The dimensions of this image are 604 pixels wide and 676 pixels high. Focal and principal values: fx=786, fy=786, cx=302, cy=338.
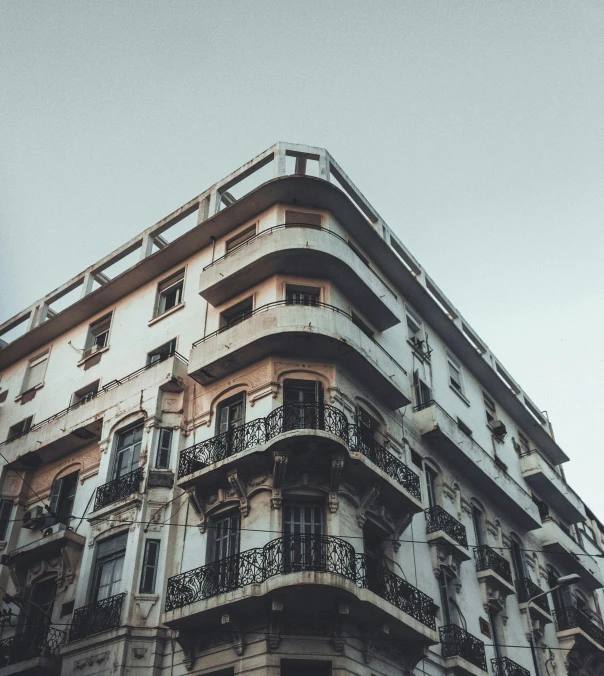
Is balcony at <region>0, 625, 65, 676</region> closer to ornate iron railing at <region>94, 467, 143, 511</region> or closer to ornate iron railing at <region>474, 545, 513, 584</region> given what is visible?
ornate iron railing at <region>94, 467, 143, 511</region>

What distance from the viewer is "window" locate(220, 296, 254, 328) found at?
23422 millimetres

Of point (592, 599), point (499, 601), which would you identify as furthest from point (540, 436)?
point (499, 601)

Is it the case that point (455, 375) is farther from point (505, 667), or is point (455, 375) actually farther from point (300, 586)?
point (300, 586)

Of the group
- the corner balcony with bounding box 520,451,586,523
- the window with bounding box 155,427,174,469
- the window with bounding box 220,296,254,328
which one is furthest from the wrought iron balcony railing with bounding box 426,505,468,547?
the corner balcony with bounding box 520,451,586,523

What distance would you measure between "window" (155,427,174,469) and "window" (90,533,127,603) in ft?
6.84

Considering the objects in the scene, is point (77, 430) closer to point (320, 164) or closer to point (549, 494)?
point (320, 164)

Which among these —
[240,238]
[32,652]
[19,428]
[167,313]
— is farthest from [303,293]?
[19,428]

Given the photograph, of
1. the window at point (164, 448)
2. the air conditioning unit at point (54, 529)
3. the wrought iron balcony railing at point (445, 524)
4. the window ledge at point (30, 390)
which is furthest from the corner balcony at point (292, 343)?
the window ledge at point (30, 390)

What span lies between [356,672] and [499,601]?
9.23 m

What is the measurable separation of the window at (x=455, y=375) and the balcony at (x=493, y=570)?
21.1ft

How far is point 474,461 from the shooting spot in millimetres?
25953

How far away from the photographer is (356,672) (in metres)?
16.7

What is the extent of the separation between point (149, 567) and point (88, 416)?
627 centimetres

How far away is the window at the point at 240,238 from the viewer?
82.5 ft
